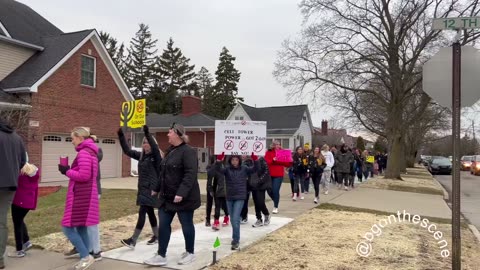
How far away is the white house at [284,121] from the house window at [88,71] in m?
22.3

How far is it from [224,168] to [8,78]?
1548cm

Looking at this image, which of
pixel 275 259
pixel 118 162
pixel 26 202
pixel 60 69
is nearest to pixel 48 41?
pixel 60 69

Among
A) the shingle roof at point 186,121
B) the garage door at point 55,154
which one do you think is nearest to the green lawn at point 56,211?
the garage door at point 55,154

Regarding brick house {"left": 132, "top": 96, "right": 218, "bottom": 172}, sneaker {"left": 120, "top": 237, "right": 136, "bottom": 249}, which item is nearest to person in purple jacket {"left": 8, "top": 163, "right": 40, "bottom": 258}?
sneaker {"left": 120, "top": 237, "right": 136, "bottom": 249}

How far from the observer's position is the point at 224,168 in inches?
286

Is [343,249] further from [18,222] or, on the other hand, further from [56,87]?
[56,87]

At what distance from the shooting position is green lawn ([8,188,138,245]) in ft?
27.0

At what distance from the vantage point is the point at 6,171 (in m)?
5.66

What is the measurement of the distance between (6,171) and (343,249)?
16.5 ft

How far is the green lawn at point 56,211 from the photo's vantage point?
8.24m

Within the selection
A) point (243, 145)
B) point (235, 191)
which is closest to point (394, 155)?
point (243, 145)

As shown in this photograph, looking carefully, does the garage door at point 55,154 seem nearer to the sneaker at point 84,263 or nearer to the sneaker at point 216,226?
the sneaker at point 216,226

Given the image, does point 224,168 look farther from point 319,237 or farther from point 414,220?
point 414,220

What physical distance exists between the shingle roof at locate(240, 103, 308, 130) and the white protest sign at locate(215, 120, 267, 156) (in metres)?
35.3
